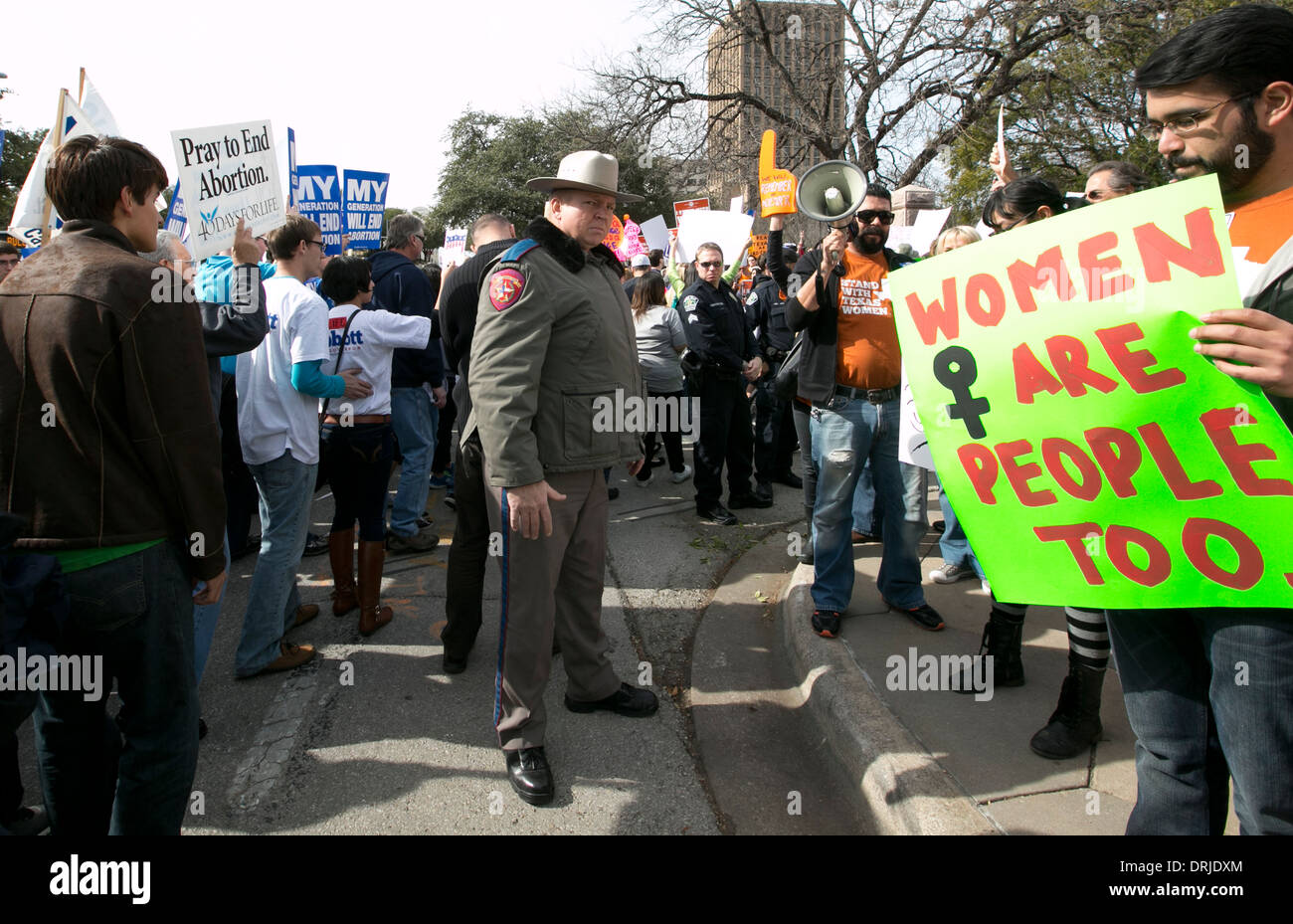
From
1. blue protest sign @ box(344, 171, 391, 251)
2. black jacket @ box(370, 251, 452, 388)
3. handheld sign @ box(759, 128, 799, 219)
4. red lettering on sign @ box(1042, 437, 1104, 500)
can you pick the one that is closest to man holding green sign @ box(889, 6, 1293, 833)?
red lettering on sign @ box(1042, 437, 1104, 500)

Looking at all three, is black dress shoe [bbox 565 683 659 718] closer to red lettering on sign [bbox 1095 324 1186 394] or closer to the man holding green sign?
the man holding green sign

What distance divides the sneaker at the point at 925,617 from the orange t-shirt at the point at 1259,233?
2.58 meters

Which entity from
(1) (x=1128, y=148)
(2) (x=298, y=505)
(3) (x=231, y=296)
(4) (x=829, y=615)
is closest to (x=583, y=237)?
(3) (x=231, y=296)

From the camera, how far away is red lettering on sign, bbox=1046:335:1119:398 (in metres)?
1.63

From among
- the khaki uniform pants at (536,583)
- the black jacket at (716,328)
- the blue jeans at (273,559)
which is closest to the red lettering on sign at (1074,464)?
the khaki uniform pants at (536,583)

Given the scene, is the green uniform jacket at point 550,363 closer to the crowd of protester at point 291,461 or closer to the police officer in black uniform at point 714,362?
the crowd of protester at point 291,461

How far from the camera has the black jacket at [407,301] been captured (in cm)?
527

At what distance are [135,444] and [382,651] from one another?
218cm

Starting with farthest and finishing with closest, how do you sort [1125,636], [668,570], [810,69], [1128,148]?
[810,69] → [1128,148] → [668,570] → [1125,636]

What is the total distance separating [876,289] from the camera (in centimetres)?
384

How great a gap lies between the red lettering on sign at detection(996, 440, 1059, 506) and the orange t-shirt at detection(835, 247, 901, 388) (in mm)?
2123

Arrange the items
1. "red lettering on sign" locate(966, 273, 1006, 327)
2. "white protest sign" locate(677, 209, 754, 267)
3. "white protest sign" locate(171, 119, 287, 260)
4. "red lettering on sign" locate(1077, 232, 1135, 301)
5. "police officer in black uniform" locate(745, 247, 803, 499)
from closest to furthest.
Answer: "red lettering on sign" locate(1077, 232, 1135, 301) < "red lettering on sign" locate(966, 273, 1006, 327) < "white protest sign" locate(171, 119, 287, 260) < "police officer in black uniform" locate(745, 247, 803, 499) < "white protest sign" locate(677, 209, 754, 267)
